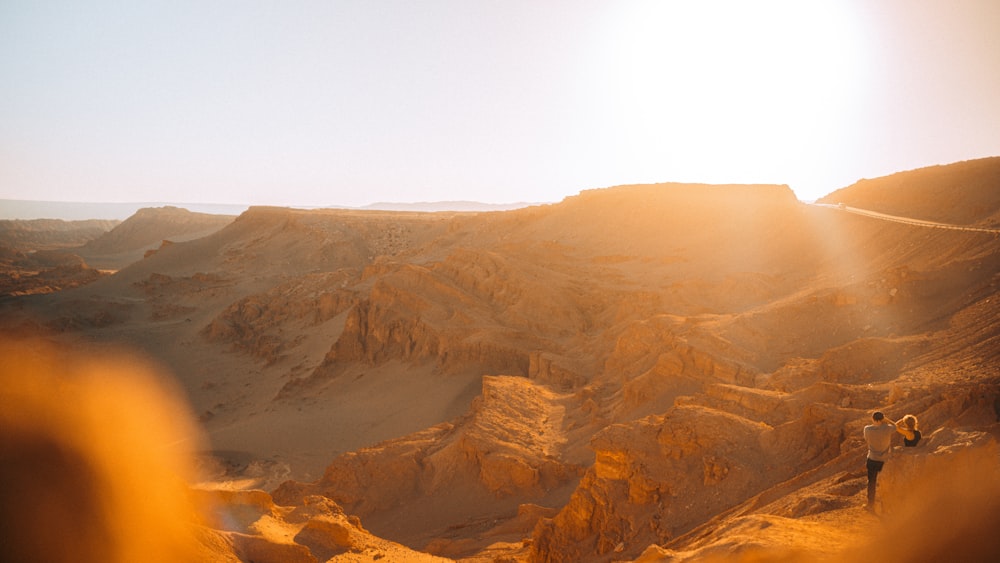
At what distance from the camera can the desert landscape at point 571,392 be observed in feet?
17.5

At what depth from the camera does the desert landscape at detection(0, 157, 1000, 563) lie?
17.5 feet

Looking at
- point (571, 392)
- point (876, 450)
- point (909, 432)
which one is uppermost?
point (909, 432)

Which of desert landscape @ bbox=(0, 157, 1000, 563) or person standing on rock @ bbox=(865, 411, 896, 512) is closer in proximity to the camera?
person standing on rock @ bbox=(865, 411, 896, 512)

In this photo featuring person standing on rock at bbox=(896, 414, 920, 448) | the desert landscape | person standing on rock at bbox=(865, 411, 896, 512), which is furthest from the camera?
the desert landscape

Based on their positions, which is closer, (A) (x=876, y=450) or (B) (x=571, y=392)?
(A) (x=876, y=450)

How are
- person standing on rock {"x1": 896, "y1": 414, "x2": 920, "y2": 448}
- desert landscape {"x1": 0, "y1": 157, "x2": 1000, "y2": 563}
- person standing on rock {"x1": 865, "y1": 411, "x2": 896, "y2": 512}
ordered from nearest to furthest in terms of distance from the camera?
1. person standing on rock {"x1": 865, "y1": 411, "x2": 896, "y2": 512}
2. person standing on rock {"x1": 896, "y1": 414, "x2": 920, "y2": 448}
3. desert landscape {"x1": 0, "y1": 157, "x2": 1000, "y2": 563}

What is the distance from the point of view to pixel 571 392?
49.4ft

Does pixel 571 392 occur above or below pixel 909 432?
below

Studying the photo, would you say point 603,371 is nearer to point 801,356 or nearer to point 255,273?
point 801,356

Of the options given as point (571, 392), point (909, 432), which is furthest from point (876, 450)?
point (571, 392)

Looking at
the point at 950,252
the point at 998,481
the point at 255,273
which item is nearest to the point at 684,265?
the point at 950,252

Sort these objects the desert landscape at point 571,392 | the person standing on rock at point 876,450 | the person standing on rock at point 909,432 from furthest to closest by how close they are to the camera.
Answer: the desert landscape at point 571,392
the person standing on rock at point 909,432
the person standing on rock at point 876,450

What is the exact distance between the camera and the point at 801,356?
11.7 meters

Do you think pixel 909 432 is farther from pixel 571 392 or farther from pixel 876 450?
pixel 571 392
